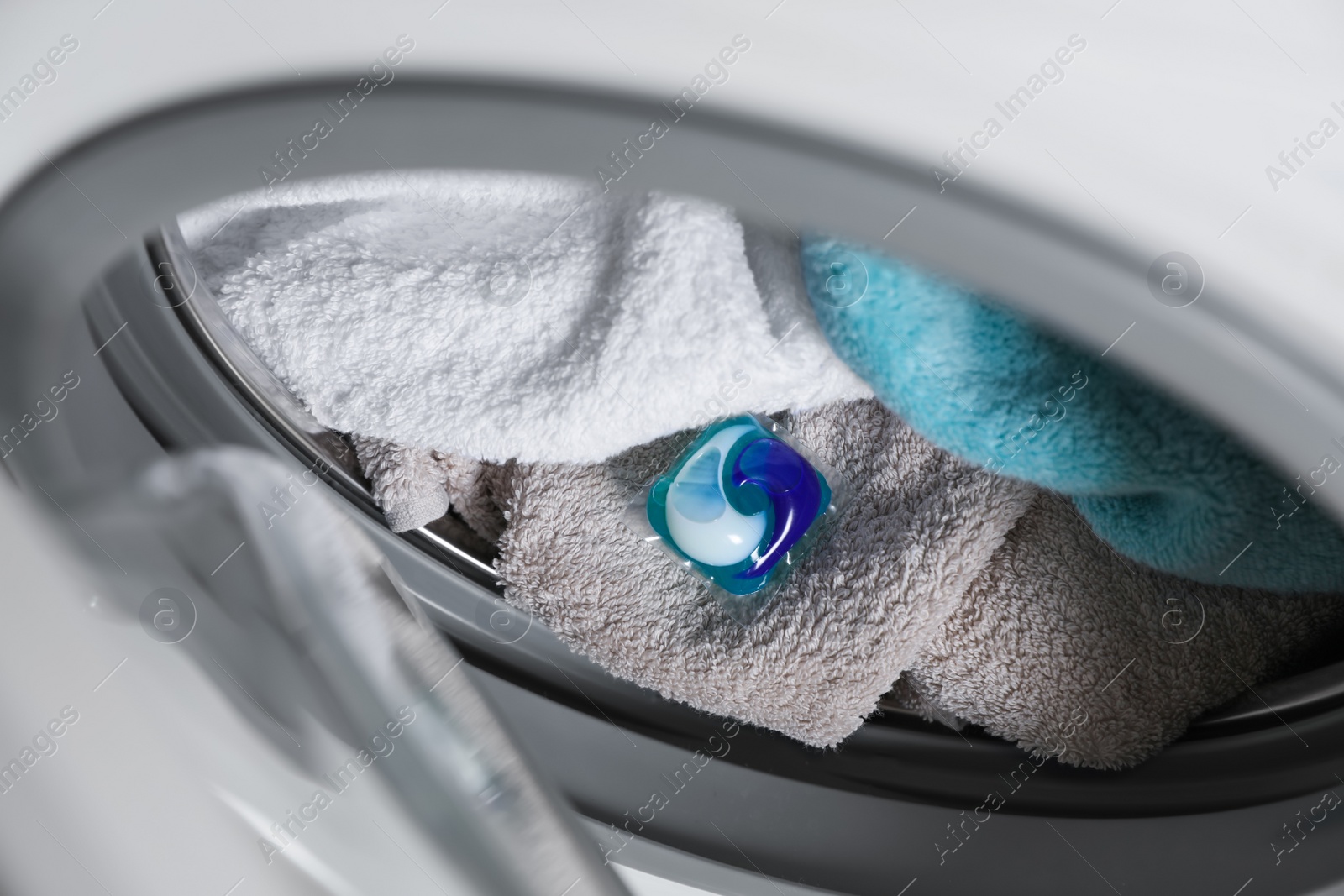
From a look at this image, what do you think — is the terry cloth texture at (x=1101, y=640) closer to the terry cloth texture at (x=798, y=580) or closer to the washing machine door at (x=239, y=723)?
the terry cloth texture at (x=798, y=580)

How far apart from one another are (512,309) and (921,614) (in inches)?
8.7

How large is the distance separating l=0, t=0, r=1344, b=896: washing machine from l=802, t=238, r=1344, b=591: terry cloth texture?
5cm

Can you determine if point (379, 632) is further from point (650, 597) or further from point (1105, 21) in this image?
point (1105, 21)

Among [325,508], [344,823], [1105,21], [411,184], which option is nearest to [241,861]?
[344,823]

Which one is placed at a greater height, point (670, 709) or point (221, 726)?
point (670, 709)

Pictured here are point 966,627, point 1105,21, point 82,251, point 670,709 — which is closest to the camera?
point 1105,21

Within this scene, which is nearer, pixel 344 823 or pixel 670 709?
pixel 344 823

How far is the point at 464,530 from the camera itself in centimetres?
52

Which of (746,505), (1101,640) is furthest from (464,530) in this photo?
(1101,640)

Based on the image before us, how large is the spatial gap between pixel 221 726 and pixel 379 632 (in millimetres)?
65

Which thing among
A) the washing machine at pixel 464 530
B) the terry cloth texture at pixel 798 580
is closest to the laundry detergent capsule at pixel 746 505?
the terry cloth texture at pixel 798 580

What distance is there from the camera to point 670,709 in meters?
0.50

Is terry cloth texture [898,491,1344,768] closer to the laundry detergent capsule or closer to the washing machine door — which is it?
the laundry detergent capsule

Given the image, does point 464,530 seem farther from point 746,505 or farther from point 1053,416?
point 1053,416
